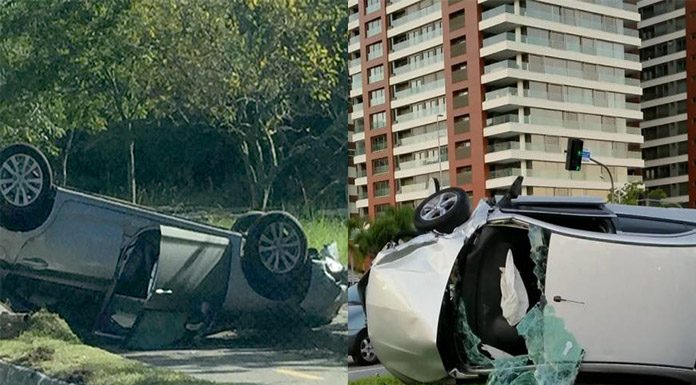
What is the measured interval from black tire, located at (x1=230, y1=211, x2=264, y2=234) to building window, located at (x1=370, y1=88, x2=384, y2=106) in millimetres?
48522

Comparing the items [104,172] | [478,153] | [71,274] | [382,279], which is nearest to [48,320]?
[71,274]

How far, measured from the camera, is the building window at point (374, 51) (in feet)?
184

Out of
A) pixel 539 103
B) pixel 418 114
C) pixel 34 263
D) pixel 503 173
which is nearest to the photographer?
pixel 34 263

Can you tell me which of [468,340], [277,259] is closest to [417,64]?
[277,259]

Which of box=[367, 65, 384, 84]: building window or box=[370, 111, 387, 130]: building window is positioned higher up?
box=[367, 65, 384, 84]: building window

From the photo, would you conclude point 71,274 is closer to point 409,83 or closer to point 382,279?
point 382,279

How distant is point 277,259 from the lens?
8055 mm

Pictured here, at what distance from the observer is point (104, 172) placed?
296 inches

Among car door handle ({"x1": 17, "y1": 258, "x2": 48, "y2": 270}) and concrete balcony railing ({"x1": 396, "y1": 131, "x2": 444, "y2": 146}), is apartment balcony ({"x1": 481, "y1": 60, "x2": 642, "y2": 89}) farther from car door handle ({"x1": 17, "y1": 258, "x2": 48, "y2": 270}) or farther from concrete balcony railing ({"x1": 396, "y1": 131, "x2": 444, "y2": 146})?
car door handle ({"x1": 17, "y1": 258, "x2": 48, "y2": 270})

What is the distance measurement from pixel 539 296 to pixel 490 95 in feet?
144

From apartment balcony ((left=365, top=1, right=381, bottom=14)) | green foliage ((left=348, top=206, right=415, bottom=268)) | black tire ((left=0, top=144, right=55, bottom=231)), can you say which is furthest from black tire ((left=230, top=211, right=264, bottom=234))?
apartment balcony ((left=365, top=1, right=381, bottom=14))

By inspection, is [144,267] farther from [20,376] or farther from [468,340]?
[468,340]

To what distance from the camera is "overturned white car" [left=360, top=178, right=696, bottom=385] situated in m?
6.68

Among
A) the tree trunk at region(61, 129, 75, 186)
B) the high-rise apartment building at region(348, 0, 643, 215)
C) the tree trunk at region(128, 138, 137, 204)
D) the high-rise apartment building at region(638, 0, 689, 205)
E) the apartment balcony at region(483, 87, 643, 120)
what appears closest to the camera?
the tree trunk at region(61, 129, 75, 186)
